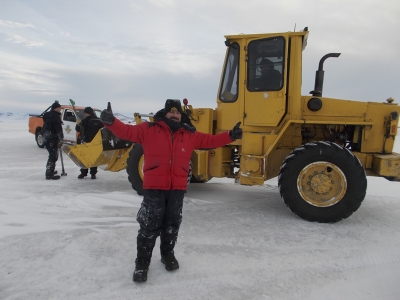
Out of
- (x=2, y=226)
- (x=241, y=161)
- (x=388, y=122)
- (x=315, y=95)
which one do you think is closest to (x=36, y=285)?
(x=2, y=226)

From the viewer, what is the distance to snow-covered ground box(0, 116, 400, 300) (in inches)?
101

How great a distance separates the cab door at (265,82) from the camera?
4.46m

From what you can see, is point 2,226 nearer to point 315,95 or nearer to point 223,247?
point 223,247

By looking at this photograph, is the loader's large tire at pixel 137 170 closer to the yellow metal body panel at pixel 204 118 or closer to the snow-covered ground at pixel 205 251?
the snow-covered ground at pixel 205 251

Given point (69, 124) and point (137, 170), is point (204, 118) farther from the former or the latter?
point (69, 124)

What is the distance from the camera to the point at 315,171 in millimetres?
4152

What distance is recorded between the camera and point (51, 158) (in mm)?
6797

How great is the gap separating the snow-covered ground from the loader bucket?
33.3 inches

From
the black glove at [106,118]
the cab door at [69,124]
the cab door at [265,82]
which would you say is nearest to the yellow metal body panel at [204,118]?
the cab door at [265,82]

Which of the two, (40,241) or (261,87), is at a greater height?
(261,87)

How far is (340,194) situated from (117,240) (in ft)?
9.92

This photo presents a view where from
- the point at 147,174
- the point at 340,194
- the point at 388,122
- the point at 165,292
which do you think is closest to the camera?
the point at 165,292

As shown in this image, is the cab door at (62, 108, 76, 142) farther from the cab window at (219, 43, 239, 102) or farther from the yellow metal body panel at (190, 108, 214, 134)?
the cab window at (219, 43, 239, 102)

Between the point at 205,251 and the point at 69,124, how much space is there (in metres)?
10.5
